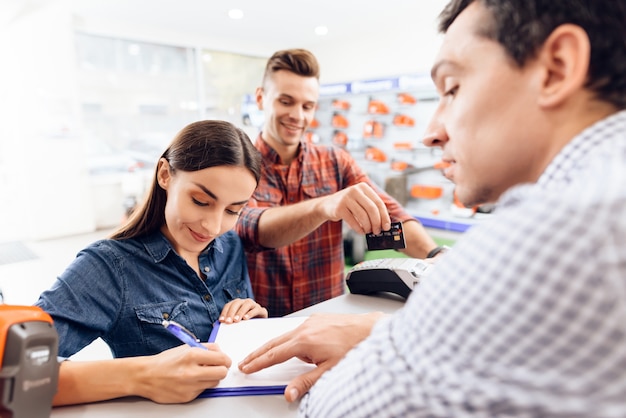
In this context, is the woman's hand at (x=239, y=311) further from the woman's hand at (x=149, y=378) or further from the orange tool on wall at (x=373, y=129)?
the orange tool on wall at (x=373, y=129)

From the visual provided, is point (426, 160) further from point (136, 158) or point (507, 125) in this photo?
point (507, 125)

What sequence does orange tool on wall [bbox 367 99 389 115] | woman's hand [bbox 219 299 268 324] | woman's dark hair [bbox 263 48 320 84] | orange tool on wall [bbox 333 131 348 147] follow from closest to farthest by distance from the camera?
woman's hand [bbox 219 299 268 324]
woman's dark hair [bbox 263 48 320 84]
orange tool on wall [bbox 367 99 389 115]
orange tool on wall [bbox 333 131 348 147]

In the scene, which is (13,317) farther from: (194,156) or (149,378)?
(194,156)

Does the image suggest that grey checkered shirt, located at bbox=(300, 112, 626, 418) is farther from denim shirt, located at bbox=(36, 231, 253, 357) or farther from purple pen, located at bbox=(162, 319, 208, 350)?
denim shirt, located at bbox=(36, 231, 253, 357)

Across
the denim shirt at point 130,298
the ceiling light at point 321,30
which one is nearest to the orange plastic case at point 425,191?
the ceiling light at point 321,30

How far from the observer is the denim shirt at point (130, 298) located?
100cm

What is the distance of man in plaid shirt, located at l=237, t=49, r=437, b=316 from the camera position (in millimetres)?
1837

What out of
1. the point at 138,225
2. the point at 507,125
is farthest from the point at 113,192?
the point at 507,125

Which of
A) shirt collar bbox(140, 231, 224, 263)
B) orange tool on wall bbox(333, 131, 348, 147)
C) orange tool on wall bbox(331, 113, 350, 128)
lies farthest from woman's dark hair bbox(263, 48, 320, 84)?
orange tool on wall bbox(331, 113, 350, 128)

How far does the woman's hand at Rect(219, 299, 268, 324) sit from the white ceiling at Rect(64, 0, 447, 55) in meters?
4.63

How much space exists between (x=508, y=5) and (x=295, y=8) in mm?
5191

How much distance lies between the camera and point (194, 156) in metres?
1.25

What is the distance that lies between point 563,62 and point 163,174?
3.68 ft

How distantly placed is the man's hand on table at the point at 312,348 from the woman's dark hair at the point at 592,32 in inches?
24.0
